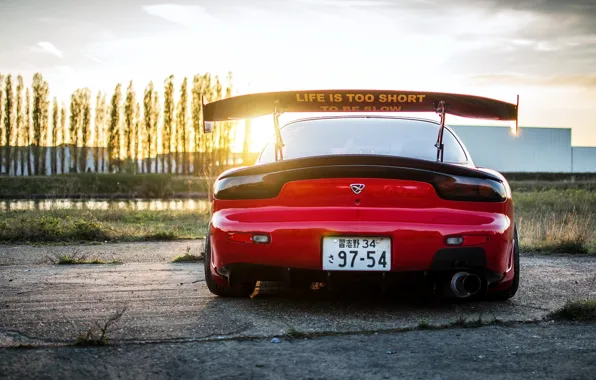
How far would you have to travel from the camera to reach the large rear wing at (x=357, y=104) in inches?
206

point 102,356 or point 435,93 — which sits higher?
point 435,93

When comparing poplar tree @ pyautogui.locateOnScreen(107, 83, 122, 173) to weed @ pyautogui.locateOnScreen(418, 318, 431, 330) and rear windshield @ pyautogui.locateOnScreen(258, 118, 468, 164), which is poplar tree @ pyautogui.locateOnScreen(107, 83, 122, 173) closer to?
A: rear windshield @ pyautogui.locateOnScreen(258, 118, 468, 164)

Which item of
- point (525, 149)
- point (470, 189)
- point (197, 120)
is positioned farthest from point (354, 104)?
point (525, 149)

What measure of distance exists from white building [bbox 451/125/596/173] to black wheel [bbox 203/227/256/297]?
215 ft

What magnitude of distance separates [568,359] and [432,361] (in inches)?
25.5

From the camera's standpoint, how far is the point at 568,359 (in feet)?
11.2

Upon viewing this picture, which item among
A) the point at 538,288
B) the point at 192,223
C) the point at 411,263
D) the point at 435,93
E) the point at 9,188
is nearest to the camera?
the point at 411,263

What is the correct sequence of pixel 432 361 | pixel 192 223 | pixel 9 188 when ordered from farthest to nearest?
pixel 9 188 < pixel 192 223 < pixel 432 361

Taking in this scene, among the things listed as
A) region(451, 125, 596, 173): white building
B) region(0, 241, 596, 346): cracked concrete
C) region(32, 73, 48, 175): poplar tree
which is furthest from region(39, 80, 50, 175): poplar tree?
region(0, 241, 596, 346): cracked concrete

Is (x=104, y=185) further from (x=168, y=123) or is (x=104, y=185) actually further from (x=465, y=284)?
(x=465, y=284)

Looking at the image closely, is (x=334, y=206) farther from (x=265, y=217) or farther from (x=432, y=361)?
(x=432, y=361)

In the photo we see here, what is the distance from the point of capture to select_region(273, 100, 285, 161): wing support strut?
17.0ft

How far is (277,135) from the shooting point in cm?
531

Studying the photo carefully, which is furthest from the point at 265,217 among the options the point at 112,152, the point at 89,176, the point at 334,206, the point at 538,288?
the point at 112,152
